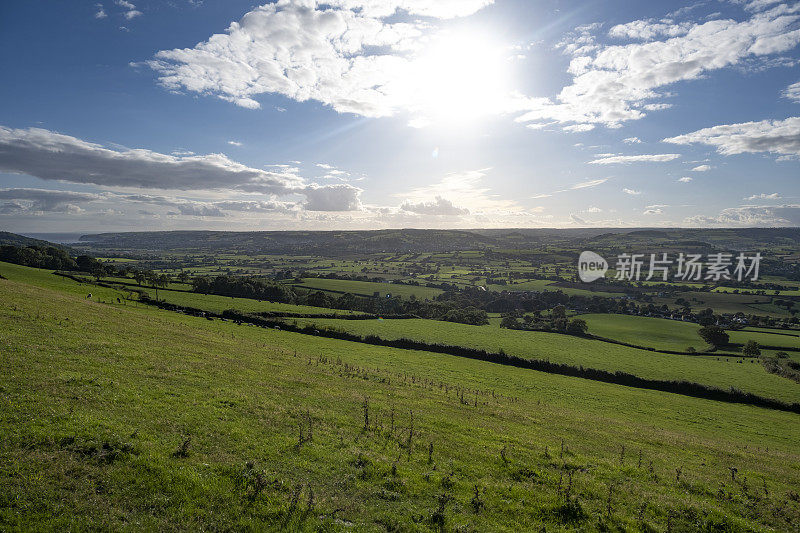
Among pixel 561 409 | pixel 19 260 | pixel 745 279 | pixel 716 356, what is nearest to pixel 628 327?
pixel 716 356

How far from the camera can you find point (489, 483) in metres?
15.9

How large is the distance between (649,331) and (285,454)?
382ft

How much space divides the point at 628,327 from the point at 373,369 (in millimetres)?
97564

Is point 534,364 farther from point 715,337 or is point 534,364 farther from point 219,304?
point 219,304

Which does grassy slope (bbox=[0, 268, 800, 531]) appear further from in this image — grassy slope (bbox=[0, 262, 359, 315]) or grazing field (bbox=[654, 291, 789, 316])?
grazing field (bbox=[654, 291, 789, 316])

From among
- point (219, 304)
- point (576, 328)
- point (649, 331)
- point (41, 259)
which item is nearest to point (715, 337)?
point (649, 331)

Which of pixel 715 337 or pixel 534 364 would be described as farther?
pixel 715 337

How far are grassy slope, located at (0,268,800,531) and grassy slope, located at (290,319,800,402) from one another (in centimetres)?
2718

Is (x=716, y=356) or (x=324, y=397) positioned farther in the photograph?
(x=716, y=356)

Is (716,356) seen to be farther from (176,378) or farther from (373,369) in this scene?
(176,378)

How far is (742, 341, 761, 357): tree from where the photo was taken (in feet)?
268

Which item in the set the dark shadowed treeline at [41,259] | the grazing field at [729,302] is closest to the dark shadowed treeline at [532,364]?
the dark shadowed treeline at [41,259]

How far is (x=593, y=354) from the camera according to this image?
2778 inches

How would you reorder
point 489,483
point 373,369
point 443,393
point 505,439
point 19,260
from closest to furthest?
point 489,483 → point 505,439 → point 443,393 → point 373,369 → point 19,260
